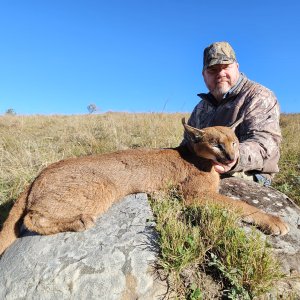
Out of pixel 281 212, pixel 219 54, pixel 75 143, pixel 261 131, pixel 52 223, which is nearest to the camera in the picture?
pixel 52 223

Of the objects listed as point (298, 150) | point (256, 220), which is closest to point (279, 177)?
point (298, 150)

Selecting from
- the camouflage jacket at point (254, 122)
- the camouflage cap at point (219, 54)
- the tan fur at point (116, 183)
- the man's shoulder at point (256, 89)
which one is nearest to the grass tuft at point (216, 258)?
the tan fur at point (116, 183)

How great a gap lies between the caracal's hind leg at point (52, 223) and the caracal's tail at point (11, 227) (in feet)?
0.73

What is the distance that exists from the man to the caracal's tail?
8.33 ft

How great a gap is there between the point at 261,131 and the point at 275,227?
1.91 meters

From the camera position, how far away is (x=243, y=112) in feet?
18.5

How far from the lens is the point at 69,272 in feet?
10.9

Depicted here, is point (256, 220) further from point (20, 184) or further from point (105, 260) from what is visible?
point (20, 184)

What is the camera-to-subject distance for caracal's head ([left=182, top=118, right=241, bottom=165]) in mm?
4742

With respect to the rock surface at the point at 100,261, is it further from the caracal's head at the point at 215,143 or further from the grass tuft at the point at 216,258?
the caracal's head at the point at 215,143

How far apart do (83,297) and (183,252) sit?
0.93m

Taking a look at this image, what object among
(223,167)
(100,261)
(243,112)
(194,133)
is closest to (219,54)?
(243,112)

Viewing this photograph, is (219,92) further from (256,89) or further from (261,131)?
(261,131)

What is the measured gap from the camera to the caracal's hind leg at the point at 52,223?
155 inches
